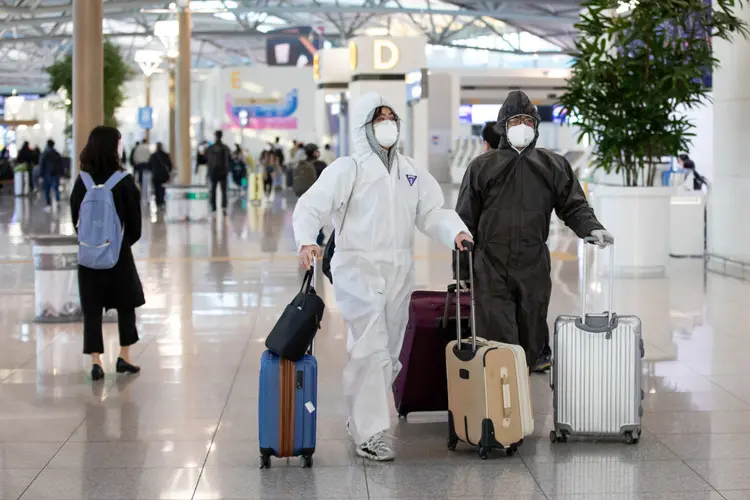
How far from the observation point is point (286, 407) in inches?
198

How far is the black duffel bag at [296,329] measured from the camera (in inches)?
195

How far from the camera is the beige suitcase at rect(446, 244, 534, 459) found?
5.09 metres

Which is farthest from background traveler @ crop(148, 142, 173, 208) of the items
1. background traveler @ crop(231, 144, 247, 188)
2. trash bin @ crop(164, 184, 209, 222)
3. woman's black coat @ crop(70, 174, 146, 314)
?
woman's black coat @ crop(70, 174, 146, 314)

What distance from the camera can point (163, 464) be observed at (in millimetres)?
5168

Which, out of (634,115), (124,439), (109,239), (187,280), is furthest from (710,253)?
(124,439)

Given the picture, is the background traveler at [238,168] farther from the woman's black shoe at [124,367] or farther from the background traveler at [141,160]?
the woman's black shoe at [124,367]

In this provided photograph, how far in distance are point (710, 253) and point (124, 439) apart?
9.66 m

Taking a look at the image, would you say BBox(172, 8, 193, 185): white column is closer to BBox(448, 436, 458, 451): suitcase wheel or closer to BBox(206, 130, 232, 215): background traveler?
BBox(206, 130, 232, 215): background traveler

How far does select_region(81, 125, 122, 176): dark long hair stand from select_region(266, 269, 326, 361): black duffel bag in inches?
102

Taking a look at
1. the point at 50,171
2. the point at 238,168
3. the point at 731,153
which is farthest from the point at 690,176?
the point at 238,168

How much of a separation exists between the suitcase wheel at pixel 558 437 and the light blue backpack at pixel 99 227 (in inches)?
116

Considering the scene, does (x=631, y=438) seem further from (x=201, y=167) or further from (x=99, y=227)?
(x=201, y=167)

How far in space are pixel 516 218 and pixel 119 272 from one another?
2.66 m

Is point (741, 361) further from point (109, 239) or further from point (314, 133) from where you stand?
point (314, 133)
